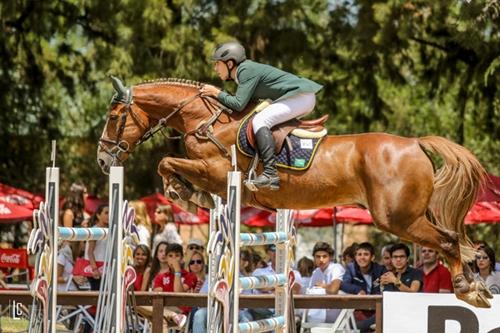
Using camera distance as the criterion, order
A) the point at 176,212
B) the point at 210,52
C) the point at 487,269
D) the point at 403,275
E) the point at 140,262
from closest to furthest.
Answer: the point at 403,275
the point at 487,269
the point at 140,262
the point at 210,52
the point at 176,212

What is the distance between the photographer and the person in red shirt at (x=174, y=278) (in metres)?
11.0

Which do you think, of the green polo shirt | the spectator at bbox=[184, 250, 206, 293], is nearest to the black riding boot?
the green polo shirt

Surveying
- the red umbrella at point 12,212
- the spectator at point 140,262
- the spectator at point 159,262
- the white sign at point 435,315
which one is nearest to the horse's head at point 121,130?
the spectator at point 159,262

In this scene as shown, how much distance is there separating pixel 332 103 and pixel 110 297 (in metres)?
11.2

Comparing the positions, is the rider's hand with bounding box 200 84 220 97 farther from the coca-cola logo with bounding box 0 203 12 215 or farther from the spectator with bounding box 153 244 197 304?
the coca-cola logo with bounding box 0 203 12 215

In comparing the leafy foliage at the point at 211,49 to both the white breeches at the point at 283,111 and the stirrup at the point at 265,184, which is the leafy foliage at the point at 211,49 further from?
the stirrup at the point at 265,184

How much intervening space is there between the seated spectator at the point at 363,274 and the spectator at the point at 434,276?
0.44 meters

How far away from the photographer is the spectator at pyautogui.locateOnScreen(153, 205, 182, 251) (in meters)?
13.7

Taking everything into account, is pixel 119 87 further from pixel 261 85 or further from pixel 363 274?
pixel 363 274

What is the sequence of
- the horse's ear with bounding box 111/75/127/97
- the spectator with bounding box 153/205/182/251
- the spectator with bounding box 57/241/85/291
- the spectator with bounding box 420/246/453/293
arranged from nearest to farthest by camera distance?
the horse's ear with bounding box 111/75/127/97
the spectator with bounding box 420/246/453/293
the spectator with bounding box 57/241/85/291
the spectator with bounding box 153/205/182/251

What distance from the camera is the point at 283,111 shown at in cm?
866

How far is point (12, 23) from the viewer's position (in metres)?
19.2

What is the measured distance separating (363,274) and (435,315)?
6.41 feet

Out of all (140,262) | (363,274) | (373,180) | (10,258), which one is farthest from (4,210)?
(373,180)
